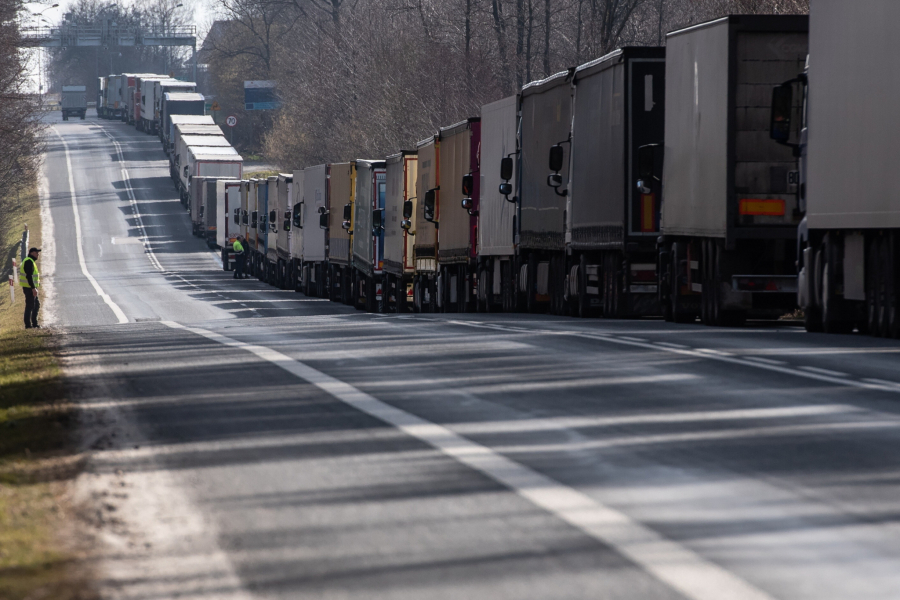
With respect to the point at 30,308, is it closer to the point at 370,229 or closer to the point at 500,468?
the point at 370,229

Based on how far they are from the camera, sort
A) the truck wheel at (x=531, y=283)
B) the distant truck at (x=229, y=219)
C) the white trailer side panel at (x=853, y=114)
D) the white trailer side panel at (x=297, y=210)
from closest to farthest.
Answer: the white trailer side panel at (x=853, y=114), the truck wheel at (x=531, y=283), the white trailer side panel at (x=297, y=210), the distant truck at (x=229, y=219)

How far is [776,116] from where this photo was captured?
15.9 metres

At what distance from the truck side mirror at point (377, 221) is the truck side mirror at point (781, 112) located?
62.1ft

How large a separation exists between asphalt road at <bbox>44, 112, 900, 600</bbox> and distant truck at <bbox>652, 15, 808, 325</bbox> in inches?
129

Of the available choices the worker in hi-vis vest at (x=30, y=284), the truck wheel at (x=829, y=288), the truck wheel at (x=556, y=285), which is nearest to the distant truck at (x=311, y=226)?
the worker in hi-vis vest at (x=30, y=284)

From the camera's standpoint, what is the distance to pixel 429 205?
→ 30.0m

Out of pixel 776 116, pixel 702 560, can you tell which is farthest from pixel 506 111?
pixel 702 560

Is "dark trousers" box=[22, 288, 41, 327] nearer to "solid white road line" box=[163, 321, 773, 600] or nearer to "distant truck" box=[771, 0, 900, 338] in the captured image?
"distant truck" box=[771, 0, 900, 338]

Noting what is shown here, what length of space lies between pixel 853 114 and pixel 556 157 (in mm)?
8106

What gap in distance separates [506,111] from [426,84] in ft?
130

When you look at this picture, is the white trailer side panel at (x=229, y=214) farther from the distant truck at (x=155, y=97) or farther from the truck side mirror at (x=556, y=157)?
the distant truck at (x=155, y=97)

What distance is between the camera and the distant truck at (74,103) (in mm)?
153750

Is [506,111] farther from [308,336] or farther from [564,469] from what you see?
[564,469]

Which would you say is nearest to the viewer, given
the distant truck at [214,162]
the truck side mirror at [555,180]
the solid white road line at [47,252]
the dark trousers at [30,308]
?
the truck side mirror at [555,180]
